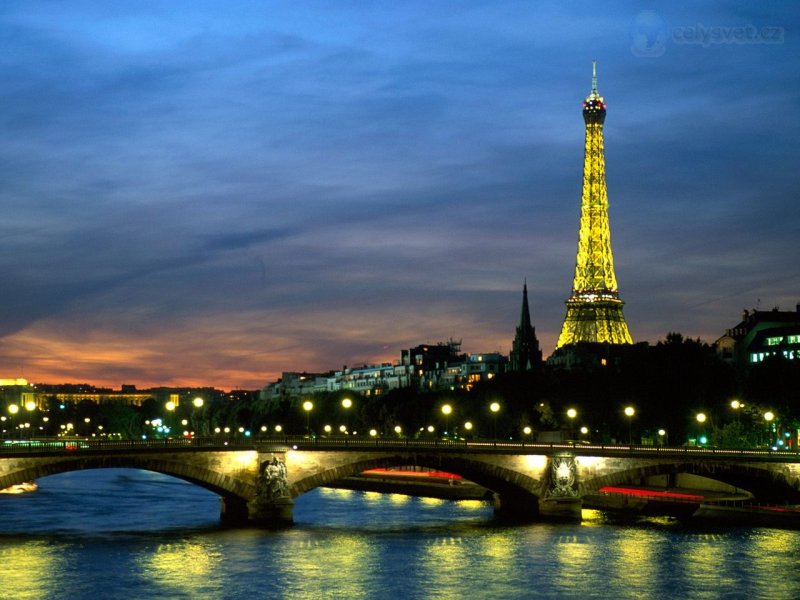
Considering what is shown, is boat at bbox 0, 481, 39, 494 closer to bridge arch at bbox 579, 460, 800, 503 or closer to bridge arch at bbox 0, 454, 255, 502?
bridge arch at bbox 0, 454, 255, 502

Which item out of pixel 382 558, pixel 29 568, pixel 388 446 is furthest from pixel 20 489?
pixel 382 558

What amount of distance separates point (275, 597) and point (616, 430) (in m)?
72.3

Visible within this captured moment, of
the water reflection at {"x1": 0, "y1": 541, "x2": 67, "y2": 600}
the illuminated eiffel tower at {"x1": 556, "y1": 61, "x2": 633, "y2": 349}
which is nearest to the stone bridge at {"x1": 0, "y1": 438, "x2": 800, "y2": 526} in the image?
the water reflection at {"x1": 0, "y1": 541, "x2": 67, "y2": 600}

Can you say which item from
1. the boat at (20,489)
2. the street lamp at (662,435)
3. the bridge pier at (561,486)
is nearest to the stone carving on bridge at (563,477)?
the bridge pier at (561,486)

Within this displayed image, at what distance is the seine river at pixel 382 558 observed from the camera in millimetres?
59469

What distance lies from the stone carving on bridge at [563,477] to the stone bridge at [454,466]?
64mm

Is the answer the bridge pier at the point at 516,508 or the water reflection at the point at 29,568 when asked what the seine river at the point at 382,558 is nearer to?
the water reflection at the point at 29,568

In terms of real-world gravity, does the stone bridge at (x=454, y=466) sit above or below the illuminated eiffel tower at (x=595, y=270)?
below

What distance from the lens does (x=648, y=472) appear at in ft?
289

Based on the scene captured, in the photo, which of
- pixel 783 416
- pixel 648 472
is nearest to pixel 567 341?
pixel 783 416

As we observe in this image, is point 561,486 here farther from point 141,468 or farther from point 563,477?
point 141,468

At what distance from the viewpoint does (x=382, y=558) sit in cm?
6888

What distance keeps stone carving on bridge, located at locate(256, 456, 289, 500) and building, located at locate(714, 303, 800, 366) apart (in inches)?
2949

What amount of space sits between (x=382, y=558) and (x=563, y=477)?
2215 centimetres
